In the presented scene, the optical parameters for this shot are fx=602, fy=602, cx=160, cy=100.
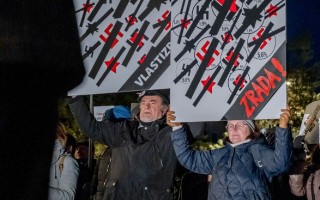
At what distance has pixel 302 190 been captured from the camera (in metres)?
6.43

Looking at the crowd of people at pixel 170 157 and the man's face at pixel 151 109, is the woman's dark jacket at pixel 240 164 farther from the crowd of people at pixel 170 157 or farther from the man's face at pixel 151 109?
the man's face at pixel 151 109

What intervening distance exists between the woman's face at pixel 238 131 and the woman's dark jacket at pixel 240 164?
0.07 meters

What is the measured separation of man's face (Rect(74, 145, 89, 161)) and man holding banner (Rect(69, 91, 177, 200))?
314cm

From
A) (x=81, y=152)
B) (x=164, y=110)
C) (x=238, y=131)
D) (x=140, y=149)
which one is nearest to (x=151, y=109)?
(x=164, y=110)

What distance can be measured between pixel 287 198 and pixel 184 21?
3.59m

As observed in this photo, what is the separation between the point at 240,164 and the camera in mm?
5328

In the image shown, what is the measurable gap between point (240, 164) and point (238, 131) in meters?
0.33

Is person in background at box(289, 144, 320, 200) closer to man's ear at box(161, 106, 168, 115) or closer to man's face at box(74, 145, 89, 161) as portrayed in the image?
man's ear at box(161, 106, 168, 115)

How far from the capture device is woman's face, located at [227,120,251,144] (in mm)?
5492

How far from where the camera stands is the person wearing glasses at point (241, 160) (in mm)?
5137

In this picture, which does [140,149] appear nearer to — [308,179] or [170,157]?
[170,157]

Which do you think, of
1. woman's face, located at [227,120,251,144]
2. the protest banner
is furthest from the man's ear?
the protest banner

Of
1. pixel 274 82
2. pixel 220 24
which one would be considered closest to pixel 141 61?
pixel 220 24

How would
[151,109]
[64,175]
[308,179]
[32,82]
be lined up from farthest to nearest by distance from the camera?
[308,179] < [151,109] < [64,175] < [32,82]
